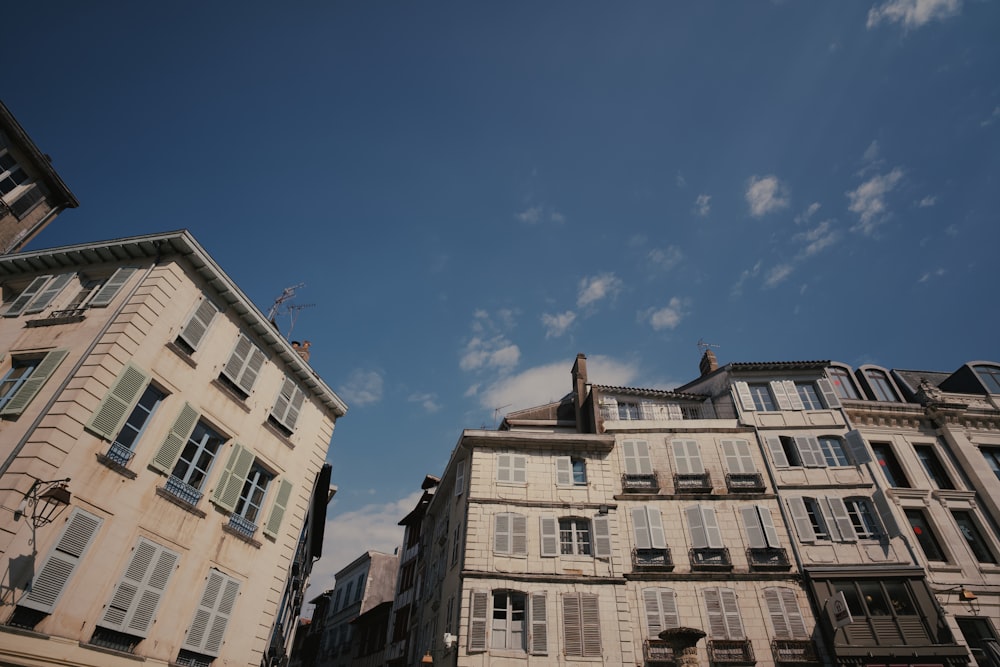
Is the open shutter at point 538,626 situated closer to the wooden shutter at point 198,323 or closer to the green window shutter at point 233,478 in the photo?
the green window shutter at point 233,478

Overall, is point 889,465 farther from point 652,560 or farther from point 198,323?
point 198,323

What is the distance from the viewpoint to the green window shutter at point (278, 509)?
48.7 feet

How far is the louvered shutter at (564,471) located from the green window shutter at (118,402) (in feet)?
51.9

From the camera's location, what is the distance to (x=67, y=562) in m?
9.87

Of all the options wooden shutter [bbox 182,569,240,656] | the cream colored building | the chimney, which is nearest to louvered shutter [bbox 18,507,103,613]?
the cream colored building

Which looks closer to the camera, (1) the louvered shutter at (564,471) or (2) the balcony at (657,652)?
(2) the balcony at (657,652)

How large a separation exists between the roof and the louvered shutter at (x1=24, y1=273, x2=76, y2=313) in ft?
1.81

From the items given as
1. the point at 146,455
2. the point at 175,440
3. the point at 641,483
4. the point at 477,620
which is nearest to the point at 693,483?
the point at 641,483

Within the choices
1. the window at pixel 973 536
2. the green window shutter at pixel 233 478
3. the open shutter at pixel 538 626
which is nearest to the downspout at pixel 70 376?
the green window shutter at pixel 233 478

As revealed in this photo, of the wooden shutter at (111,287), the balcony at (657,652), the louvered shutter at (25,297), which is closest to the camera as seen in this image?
the wooden shutter at (111,287)

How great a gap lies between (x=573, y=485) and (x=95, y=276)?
18.4m

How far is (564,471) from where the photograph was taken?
73.5 feet

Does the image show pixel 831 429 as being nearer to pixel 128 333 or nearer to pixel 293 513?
pixel 293 513

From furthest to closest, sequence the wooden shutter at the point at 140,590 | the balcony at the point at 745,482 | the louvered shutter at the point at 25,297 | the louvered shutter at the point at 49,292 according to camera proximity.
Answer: the balcony at the point at 745,482
the louvered shutter at the point at 25,297
the louvered shutter at the point at 49,292
the wooden shutter at the point at 140,590
